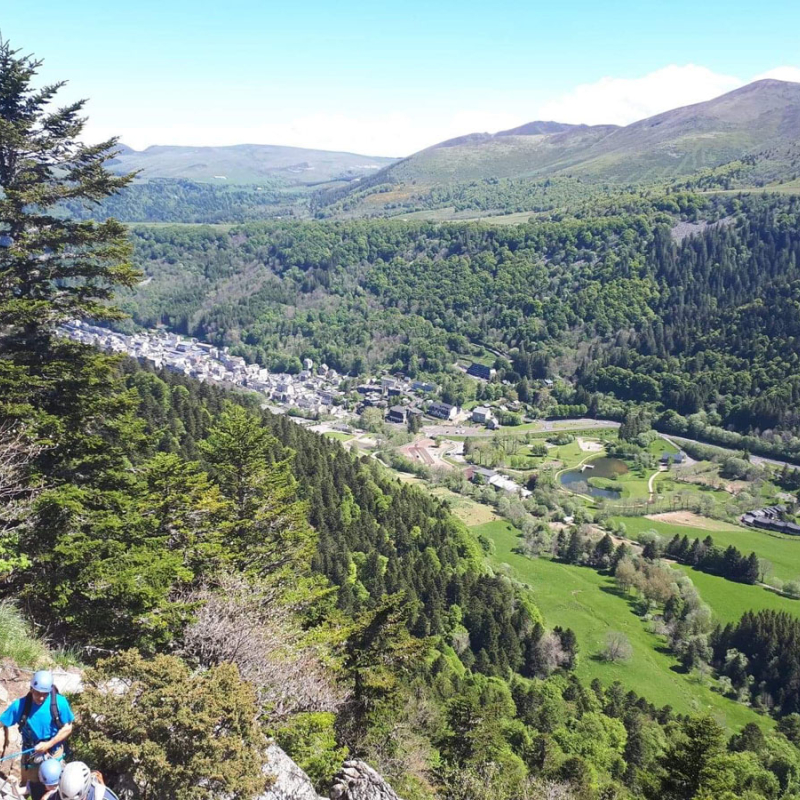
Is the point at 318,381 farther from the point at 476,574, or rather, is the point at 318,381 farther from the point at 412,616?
the point at 412,616

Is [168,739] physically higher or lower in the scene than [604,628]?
higher

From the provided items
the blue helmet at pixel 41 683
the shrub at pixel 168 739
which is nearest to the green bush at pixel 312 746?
the shrub at pixel 168 739

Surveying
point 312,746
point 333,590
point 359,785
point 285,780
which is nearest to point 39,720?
point 285,780

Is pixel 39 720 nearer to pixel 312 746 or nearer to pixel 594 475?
pixel 312 746

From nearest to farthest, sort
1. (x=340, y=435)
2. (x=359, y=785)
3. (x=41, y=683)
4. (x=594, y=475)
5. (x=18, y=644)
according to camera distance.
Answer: (x=41, y=683)
(x=18, y=644)
(x=359, y=785)
(x=594, y=475)
(x=340, y=435)

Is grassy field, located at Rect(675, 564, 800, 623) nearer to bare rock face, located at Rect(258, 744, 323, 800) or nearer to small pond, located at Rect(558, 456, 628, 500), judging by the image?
small pond, located at Rect(558, 456, 628, 500)

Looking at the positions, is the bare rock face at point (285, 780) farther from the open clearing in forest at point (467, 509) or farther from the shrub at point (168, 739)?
the open clearing in forest at point (467, 509)

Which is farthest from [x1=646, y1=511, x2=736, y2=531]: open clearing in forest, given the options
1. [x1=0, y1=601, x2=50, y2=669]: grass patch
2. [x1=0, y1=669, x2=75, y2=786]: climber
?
[x1=0, y1=669, x2=75, y2=786]: climber
